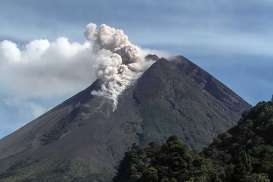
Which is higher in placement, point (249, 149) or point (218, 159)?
point (249, 149)

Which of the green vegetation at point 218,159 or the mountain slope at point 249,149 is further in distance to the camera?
the green vegetation at point 218,159

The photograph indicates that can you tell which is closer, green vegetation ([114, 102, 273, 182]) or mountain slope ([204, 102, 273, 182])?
mountain slope ([204, 102, 273, 182])

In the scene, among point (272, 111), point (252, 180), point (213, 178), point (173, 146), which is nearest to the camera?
point (252, 180)

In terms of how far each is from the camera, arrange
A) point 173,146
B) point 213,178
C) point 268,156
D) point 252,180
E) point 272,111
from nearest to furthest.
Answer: point 252,180 < point 213,178 < point 268,156 < point 173,146 < point 272,111

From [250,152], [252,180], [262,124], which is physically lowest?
[252,180]

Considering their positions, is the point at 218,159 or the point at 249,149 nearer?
the point at 249,149

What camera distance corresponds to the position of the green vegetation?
63000 mm

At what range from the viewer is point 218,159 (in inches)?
3140

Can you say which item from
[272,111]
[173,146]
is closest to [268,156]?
[173,146]

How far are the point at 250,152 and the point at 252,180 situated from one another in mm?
16517

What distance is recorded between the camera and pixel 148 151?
269ft

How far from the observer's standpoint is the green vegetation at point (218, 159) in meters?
63.0

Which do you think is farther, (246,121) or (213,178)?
(246,121)

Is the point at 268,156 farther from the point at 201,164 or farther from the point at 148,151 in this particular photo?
the point at 148,151
